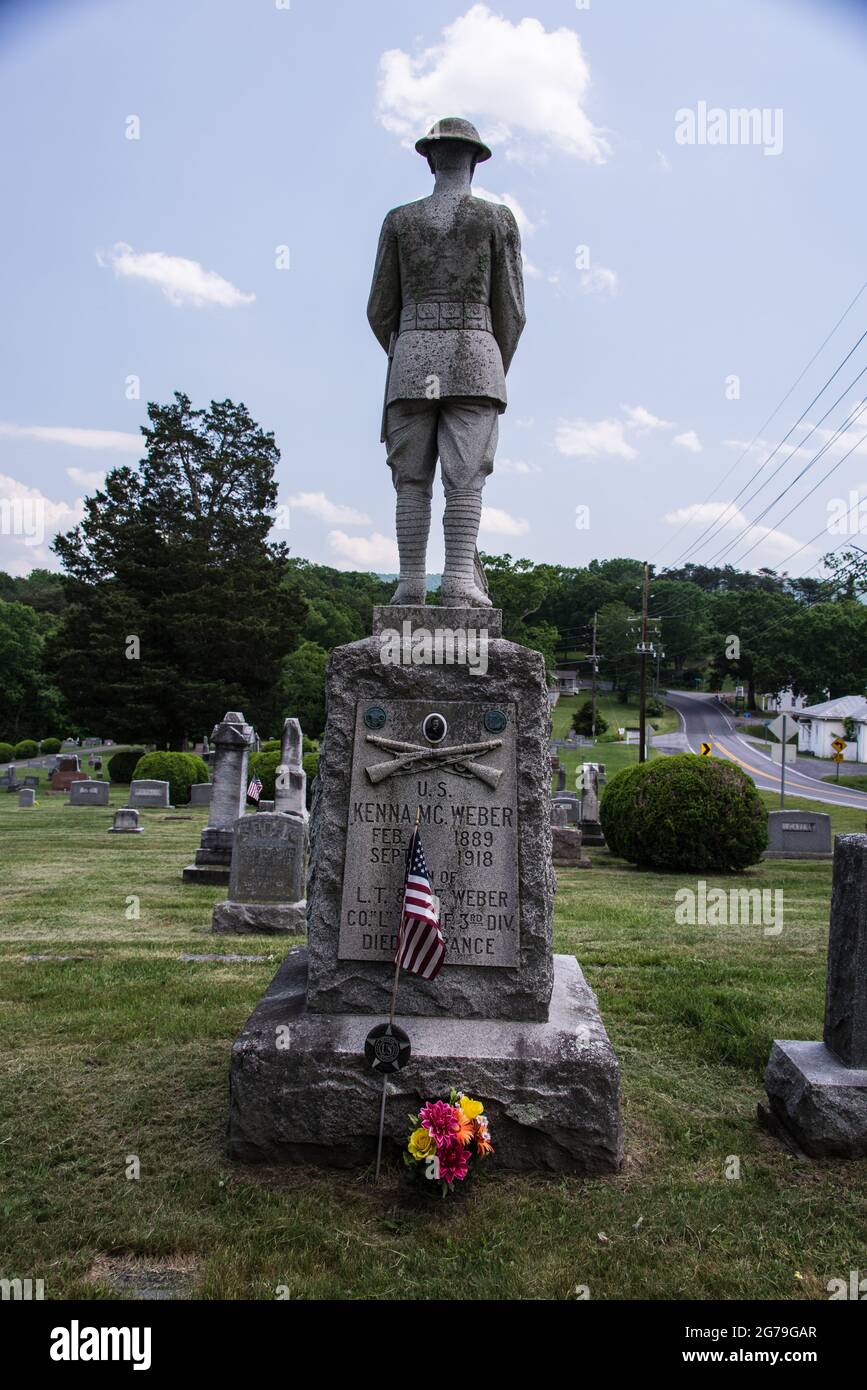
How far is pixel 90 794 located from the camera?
25.5 m

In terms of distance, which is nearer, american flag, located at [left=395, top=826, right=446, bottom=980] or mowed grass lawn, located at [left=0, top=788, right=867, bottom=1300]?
mowed grass lawn, located at [left=0, top=788, right=867, bottom=1300]

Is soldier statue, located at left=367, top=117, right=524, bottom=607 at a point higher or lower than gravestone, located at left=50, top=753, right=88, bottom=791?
higher

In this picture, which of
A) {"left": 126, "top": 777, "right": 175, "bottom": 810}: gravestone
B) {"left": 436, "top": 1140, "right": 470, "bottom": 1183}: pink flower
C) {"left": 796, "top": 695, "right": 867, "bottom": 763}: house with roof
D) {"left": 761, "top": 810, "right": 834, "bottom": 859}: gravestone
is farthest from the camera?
{"left": 796, "top": 695, "right": 867, "bottom": 763}: house with roof

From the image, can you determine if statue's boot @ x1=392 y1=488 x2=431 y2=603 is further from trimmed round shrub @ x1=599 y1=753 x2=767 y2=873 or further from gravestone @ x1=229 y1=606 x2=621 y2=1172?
trimmed round shrub @ x1=599 y1=753 x2=767 y2=873

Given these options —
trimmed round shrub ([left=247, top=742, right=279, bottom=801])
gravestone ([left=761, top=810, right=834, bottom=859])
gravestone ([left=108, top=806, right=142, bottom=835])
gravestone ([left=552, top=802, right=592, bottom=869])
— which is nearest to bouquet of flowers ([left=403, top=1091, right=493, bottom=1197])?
gravestone ([left=552, top=802, right=592, bottom=869])

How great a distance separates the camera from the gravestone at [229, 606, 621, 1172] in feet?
12.2

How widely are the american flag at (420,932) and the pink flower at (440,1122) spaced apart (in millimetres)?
542

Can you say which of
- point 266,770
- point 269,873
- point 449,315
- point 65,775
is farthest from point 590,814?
point 65,775

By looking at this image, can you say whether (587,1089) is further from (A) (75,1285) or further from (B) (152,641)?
(B) (152,641)

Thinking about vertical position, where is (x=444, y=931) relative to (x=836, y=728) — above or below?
below

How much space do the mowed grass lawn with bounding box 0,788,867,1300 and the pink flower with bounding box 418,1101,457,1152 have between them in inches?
9.7

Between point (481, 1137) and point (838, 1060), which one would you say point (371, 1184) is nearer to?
point (481, 1137)

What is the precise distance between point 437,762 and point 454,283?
7.83ft

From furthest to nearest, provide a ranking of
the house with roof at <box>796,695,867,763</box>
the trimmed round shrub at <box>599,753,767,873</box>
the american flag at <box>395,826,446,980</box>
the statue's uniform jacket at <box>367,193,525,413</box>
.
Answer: the house with roof at <box>796,695,867,763</box>
the trimmed round shrub at <box>599,753,767,873</box>
the statue's uniform jacket at <box>367,193,525,413</box>
the american flag at <box>395,826,446,980</box>
